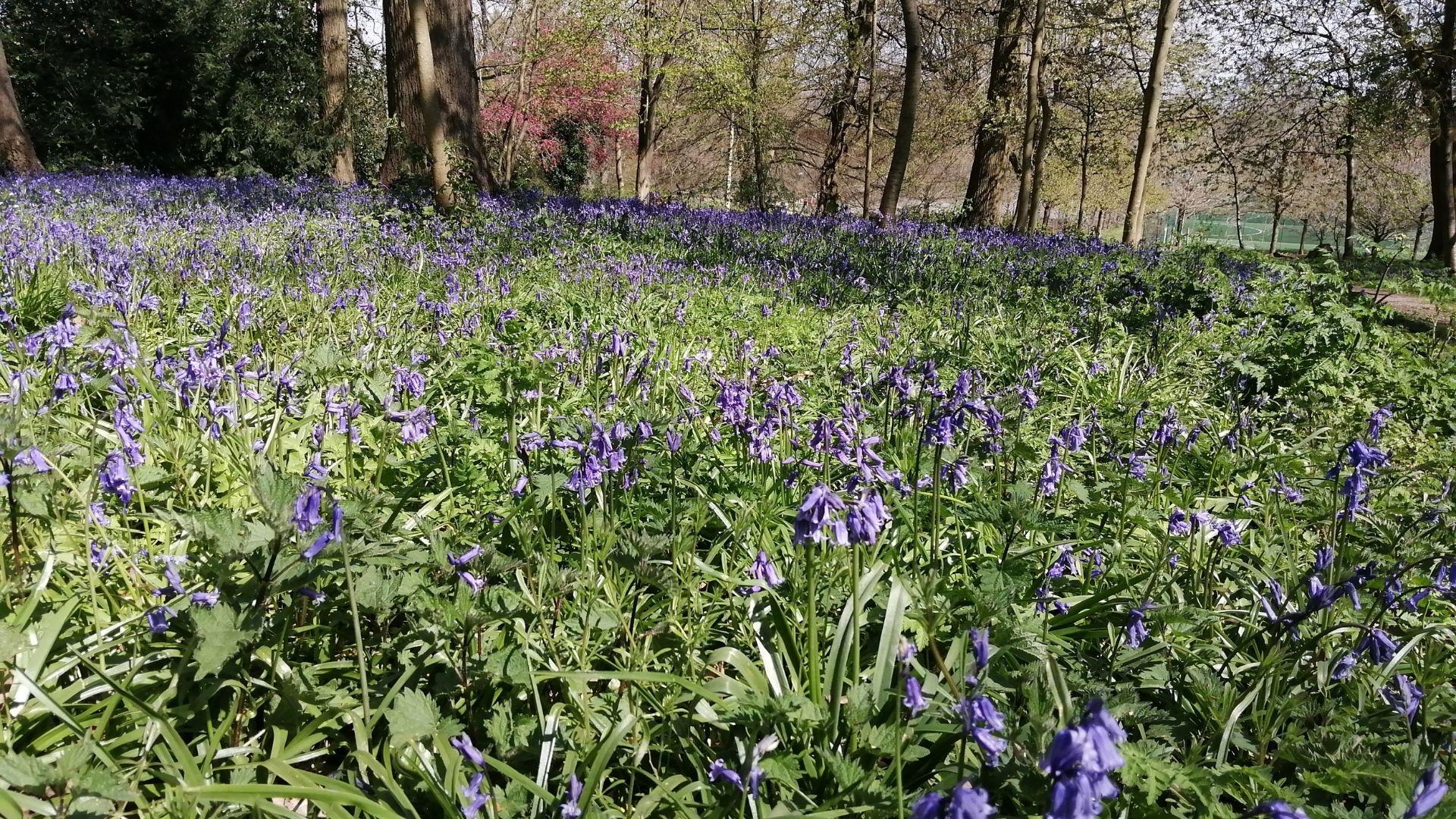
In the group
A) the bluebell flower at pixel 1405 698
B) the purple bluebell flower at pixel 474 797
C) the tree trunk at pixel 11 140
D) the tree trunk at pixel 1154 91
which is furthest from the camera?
the tree trunk at pixel 11 140

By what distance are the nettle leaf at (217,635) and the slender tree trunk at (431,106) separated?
26.7ft

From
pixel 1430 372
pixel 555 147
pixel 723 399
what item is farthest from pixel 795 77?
pixel 723 399

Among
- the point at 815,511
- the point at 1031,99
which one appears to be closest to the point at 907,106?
the point at 1031,99

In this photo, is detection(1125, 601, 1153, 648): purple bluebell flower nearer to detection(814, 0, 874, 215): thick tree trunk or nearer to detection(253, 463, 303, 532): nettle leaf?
detection(253, 463, 303, 532): nettle leaf

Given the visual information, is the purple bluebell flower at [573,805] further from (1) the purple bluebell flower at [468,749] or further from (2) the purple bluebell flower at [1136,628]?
(2) the purple bluebell flower at [1136,628]

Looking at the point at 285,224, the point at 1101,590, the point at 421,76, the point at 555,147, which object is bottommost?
the point at 1101,590

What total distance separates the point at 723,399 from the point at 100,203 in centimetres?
855

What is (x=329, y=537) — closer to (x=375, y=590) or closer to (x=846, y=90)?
(x=375, y=590)

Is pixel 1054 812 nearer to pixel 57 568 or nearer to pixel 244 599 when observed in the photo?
pixel 244 599

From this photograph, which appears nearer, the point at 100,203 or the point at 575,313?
the point at 575,313

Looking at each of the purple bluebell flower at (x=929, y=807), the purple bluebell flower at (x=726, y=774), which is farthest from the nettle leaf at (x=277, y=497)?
the purple bluebell flower at (x=929, y=807)

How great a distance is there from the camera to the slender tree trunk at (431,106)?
8.20 meters

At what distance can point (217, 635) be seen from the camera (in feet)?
4.37

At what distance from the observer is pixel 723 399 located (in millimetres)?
2496
